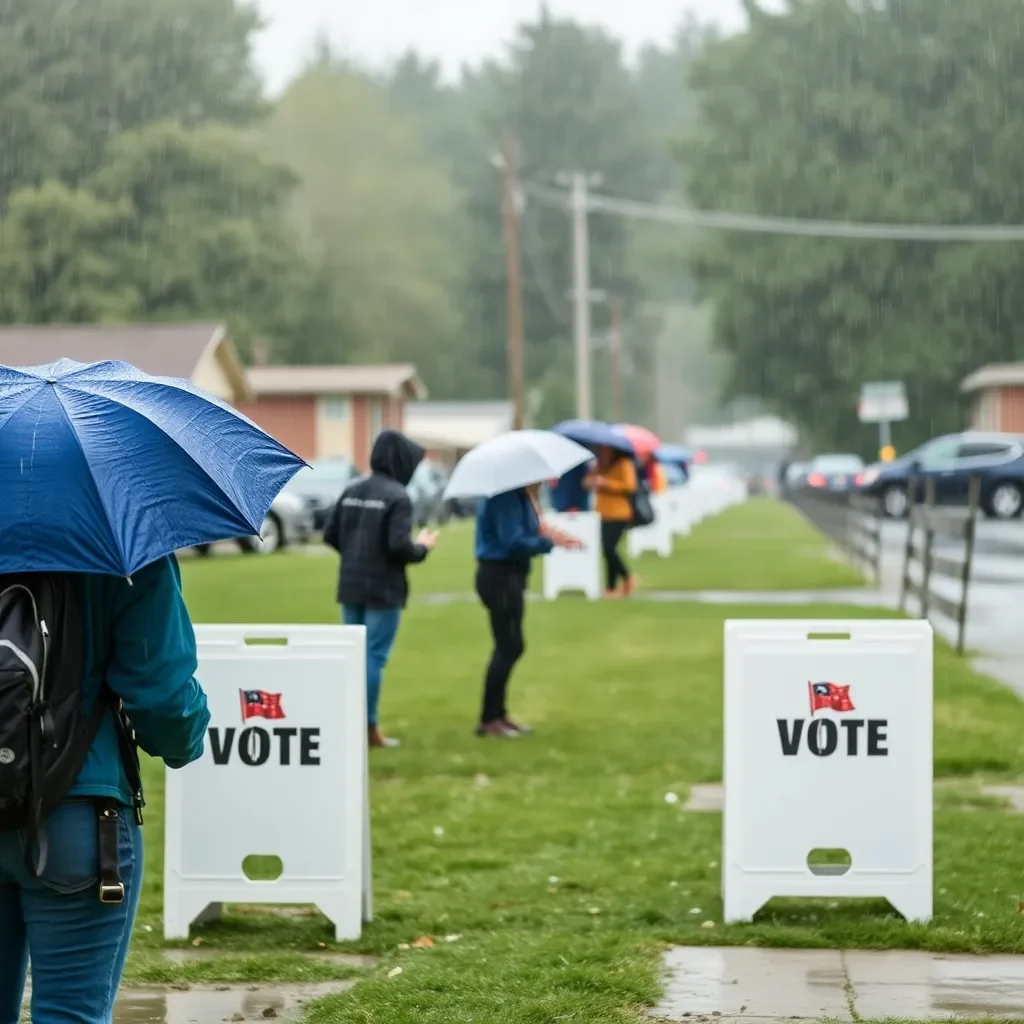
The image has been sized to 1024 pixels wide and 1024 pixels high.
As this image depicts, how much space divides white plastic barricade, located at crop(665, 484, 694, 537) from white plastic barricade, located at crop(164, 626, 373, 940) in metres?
25.0

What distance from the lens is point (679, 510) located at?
117ft

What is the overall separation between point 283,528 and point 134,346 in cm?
1202

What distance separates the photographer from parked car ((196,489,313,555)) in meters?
33.8

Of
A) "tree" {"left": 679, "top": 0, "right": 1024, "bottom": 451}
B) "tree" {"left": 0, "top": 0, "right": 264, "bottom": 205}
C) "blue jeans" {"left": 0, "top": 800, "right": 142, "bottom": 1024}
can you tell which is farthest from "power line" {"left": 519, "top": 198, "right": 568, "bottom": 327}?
"blue jeans" {"left": 0, "top": 800, "right": 142, "bottom": 1024}

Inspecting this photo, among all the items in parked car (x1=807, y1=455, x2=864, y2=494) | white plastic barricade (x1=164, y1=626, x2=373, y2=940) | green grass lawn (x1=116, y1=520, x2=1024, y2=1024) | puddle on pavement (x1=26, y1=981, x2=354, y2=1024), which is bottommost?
parked car (x1=807, y1=455, x2=864, y2=494)

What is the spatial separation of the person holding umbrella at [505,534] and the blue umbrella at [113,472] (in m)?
7.03

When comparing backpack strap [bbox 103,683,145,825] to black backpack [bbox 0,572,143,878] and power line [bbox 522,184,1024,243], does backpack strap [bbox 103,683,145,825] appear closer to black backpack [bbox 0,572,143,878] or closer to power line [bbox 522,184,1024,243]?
black backpack [bbox 0,572,143,878]

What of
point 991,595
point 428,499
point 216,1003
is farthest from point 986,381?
point 216,1003

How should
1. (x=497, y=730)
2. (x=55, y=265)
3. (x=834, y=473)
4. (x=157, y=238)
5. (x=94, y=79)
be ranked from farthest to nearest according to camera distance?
(x=94, y=79) → (x=157, y=238) → (x=55, y=265) → (x=834, y=473) → (x=497, y=730)

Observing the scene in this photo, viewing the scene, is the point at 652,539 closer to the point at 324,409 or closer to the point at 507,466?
the point at 507,466

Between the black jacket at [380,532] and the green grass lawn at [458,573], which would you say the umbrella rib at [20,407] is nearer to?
the black jacket at [380,532]

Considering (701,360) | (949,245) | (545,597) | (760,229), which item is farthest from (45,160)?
(701,360)

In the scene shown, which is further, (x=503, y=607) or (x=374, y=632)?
(x=503, y=607)

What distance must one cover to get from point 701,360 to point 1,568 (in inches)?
6774
